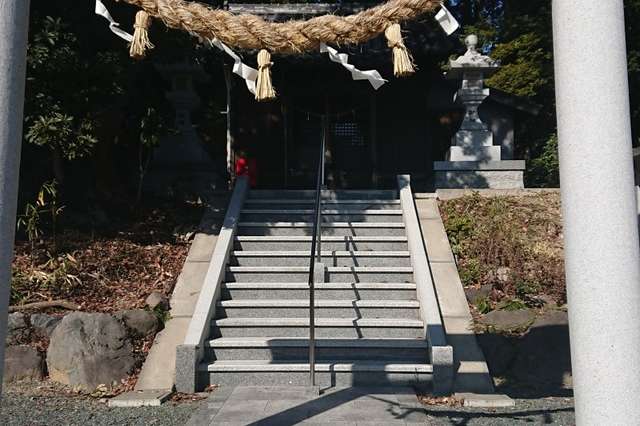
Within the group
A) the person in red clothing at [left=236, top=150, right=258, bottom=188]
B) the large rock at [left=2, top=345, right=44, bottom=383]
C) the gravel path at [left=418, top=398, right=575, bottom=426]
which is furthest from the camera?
the person in red clothing at [left=236, top=150, right=258, bottom=188]

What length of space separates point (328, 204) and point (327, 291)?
7.87 feet

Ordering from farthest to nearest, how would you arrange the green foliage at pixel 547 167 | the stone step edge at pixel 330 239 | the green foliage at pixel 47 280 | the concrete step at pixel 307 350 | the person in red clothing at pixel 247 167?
the green foliage at pixel 547 167 → the person in red clothing at pixel 247 167 → the stone step edge at pixel 330 239 → the green foliage at pixel 47 280 → the concrete step at pixel 307 350

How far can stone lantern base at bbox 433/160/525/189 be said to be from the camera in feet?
32.1

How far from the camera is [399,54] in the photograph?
330 cm

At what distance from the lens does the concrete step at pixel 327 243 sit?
8.02 m

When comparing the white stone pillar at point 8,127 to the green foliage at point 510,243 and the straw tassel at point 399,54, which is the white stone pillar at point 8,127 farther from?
the green foliage at point 510,243

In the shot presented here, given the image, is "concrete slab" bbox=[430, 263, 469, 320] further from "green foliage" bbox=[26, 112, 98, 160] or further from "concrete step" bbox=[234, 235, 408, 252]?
"green foliage" bbox=[26, 112, 98, 160]

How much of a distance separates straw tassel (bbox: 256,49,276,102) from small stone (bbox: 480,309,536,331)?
4373 millimetres

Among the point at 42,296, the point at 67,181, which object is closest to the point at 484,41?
the point at 67,181

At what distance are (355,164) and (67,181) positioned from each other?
6495 mm

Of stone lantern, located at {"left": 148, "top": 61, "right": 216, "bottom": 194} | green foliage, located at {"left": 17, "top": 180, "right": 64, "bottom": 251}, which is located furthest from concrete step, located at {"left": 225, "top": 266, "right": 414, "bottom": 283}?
stone lantern, located at {"left": 148, "top": 61, "right": 216, "bottom": 194}

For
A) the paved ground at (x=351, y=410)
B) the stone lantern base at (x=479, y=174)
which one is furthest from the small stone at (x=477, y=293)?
the stone lantern base at (x=479, y=174)

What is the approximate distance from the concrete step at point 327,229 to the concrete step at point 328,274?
1111mm

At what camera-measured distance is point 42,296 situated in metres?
6.96
